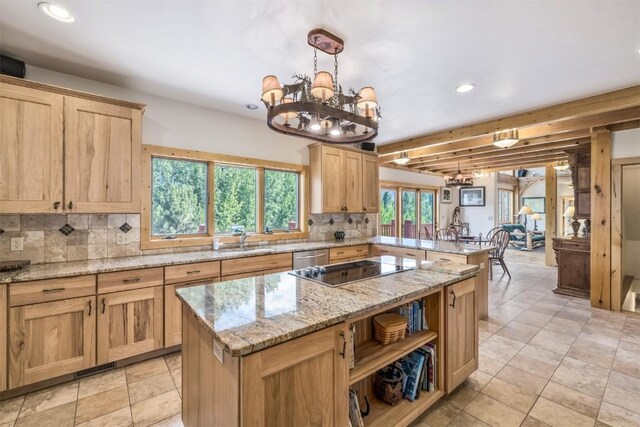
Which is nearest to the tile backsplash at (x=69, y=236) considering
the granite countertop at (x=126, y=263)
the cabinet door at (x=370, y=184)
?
the granite countertop at (x=126, y=263)

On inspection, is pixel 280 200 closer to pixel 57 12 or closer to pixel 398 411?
pixel 57 12

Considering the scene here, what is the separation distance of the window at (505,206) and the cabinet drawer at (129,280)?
11.6 m

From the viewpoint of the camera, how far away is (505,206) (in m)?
11.9

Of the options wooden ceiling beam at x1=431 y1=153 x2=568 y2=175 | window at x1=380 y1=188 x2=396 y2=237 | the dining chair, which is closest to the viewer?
the dining chair

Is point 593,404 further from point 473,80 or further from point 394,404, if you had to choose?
point 473,80

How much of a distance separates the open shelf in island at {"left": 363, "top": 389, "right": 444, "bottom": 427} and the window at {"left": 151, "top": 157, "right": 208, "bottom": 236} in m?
2.76

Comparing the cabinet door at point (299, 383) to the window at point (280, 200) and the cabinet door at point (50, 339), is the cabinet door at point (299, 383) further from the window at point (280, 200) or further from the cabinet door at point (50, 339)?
the window at point (280, 200)

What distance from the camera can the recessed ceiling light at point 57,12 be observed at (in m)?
1.84

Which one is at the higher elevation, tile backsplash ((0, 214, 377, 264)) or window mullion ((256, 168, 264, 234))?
window mullion ((256, 168, 264, 234))

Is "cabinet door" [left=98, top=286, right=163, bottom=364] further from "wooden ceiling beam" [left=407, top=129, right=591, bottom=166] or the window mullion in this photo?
"wooden ceiling beam" [left=407, top=129, right=591, bottom=166]

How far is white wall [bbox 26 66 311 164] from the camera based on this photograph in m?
2.88

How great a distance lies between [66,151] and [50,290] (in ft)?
3.75

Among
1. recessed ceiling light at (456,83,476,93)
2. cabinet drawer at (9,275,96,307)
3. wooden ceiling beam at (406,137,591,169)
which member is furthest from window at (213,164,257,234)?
wooden ceiling beam at (406,137,591,169)

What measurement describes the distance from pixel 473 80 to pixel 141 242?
12.4ft
